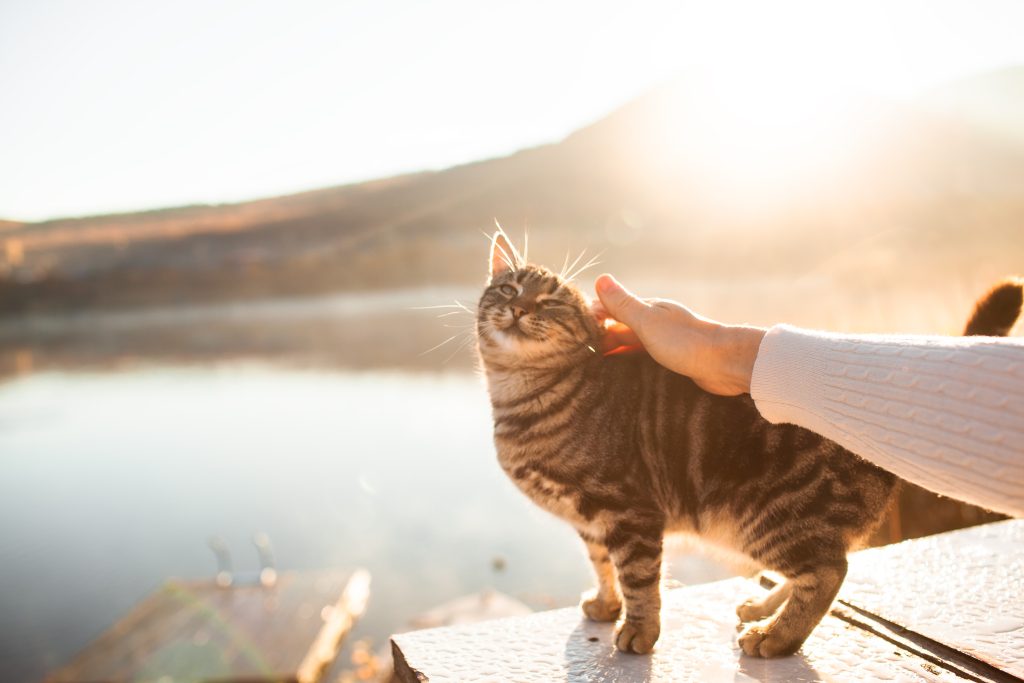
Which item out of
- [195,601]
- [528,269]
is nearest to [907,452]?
[528,269]

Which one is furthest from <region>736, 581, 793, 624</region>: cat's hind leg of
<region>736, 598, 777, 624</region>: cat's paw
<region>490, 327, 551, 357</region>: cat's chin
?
<region>490, 327, 551, 357</region>: cat's chin

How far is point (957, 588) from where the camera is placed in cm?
187

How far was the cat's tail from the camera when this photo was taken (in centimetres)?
186

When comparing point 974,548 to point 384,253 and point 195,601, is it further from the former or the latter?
point 384,253

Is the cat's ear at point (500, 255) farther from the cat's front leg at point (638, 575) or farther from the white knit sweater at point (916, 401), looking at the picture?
the white knit sweater at point (916, 401)

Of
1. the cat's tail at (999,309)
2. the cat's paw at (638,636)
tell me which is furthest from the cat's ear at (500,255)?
the cat's tail at (999,309)

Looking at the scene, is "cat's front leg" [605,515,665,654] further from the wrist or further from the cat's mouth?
the cat's mouth

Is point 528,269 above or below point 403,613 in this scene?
above

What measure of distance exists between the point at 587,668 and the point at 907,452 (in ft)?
2.82

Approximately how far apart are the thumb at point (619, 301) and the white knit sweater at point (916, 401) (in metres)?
0.46

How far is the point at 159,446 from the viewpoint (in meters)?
32.0

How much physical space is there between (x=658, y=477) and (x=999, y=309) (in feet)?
3.41

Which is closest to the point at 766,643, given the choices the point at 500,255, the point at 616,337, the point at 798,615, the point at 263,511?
the point at 798,615

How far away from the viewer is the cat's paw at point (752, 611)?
1.86m
